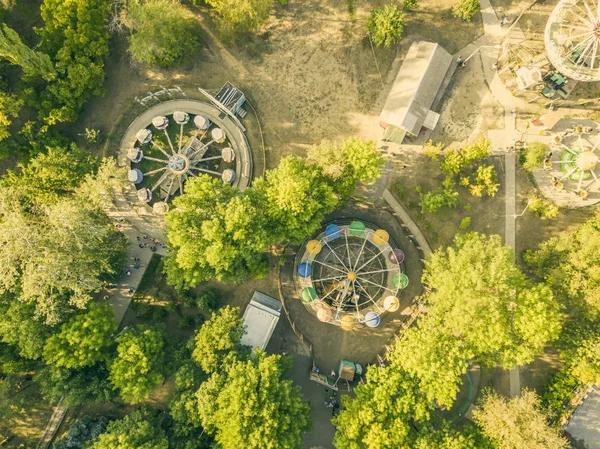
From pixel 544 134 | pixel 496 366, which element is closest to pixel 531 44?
pixel 544 134

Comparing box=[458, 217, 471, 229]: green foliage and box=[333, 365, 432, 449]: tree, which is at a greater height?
box=[458, 217, 471, 229]: green foliage

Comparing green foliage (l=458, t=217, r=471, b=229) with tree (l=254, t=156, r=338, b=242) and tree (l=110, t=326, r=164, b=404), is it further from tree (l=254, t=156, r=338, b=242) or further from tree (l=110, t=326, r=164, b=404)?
tree (l=110, t=326, r=164, b=404)

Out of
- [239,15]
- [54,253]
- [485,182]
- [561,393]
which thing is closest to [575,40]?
[485,182]

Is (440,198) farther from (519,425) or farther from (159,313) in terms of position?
(159,313)

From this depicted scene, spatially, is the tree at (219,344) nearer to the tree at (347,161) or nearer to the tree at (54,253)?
the tree at (54,253)

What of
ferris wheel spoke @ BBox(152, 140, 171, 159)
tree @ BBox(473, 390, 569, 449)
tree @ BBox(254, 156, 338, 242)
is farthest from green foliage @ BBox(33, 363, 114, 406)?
tree @ BBox(473, 390, 569, 449)

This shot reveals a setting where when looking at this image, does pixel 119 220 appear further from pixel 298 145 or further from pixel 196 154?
pixel 298 145
